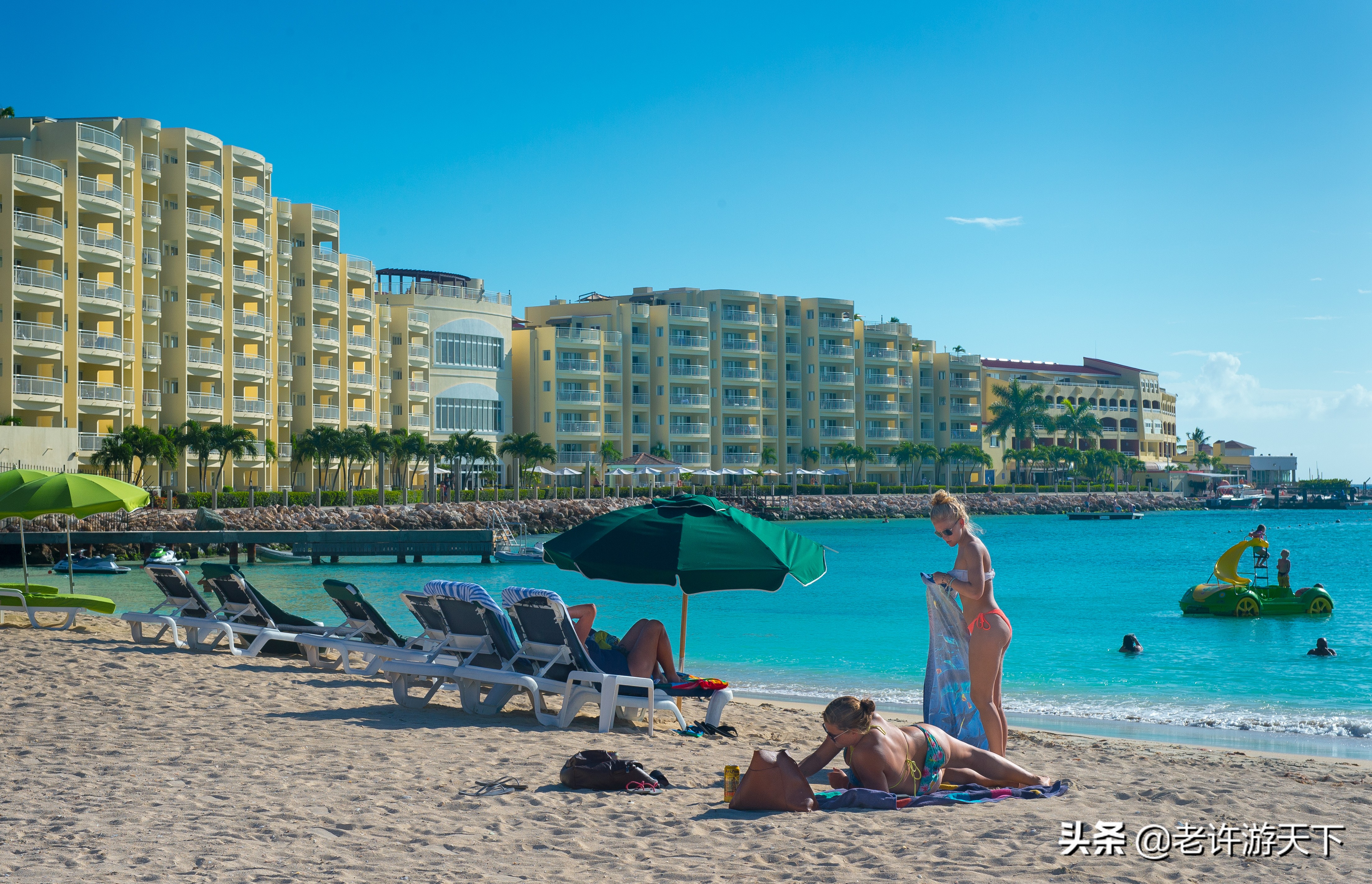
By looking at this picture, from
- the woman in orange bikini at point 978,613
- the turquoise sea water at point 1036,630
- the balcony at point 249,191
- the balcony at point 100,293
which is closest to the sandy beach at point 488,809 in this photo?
the woman in orange bikini at point 978,613

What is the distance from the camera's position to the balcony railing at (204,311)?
2355 inches

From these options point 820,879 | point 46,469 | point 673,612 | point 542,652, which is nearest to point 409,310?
point 46,469

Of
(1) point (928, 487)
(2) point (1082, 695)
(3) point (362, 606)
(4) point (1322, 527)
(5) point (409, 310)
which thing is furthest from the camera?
(1) point (928, 487)

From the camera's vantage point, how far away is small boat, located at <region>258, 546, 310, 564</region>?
4688 centimetres

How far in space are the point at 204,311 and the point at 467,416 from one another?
23491 mm

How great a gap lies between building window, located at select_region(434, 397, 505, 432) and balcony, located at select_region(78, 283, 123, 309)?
89.0 ft

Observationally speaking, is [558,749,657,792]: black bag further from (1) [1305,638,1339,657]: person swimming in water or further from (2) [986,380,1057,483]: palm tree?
(2) [986,380,1057,483]: palm tree

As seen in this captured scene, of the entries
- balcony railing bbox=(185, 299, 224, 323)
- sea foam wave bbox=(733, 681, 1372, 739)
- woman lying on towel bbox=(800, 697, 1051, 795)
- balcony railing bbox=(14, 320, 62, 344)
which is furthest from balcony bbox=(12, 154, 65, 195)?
woman lying on towel bbox=(800, 697, 1051, 795)

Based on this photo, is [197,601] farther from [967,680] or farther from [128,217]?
[128,217]

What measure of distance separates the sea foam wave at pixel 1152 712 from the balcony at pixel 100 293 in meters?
46.5

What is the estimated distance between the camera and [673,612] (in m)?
31.7

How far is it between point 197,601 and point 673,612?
58.2 feet

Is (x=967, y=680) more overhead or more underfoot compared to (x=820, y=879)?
more overhead

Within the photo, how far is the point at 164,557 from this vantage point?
125 ft
